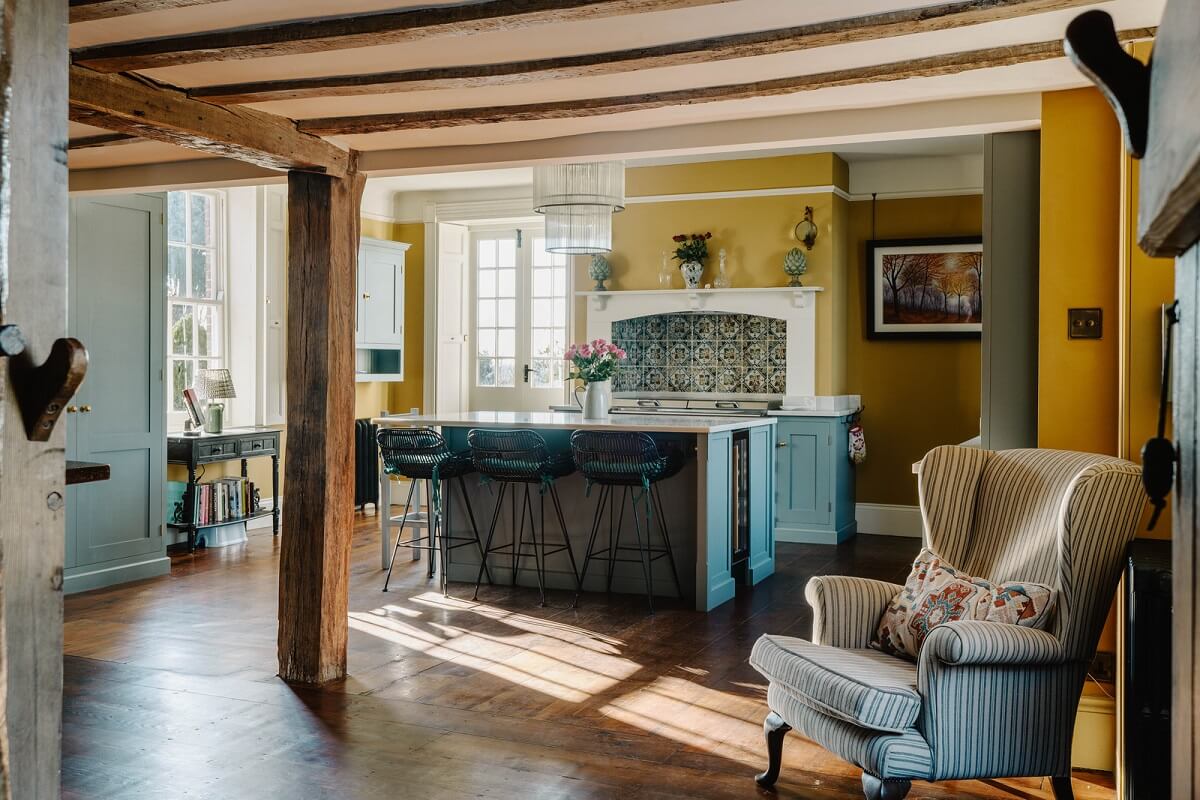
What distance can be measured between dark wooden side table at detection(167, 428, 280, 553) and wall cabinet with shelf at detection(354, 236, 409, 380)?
140 centimetres

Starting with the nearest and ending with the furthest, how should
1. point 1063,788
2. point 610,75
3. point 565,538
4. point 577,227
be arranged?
1. point 1063,788
2. point 610,75
3. point 565,538
4. point 577,227

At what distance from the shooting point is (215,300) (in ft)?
26.8

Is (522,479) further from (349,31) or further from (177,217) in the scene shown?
(177,217)

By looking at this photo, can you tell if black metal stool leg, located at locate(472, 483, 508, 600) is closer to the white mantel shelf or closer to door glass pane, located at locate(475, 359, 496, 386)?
the white mantel shelf

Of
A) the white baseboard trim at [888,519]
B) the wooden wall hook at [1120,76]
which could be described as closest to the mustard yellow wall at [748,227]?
the white baseboard trim at [888,519]

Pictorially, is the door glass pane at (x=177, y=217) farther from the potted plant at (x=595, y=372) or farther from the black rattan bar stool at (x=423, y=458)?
the potted plant at (x=595, y=372)

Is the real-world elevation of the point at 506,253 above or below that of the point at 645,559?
above

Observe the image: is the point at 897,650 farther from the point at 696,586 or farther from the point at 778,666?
the point at 696,586

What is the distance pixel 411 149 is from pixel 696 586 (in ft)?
9.25

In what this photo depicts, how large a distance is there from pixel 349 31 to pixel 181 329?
18.4ft

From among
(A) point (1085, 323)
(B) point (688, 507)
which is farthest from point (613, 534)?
(A) point (1085, 323)

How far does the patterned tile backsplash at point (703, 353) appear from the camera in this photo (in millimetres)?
8523

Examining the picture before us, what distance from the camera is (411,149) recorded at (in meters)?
4.59

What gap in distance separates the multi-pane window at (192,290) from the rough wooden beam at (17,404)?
6512 millimetres
